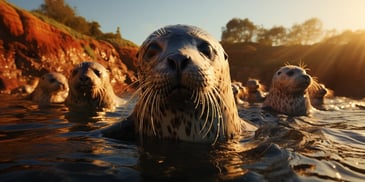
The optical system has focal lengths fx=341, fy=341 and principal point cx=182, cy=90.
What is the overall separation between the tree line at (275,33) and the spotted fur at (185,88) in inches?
1881

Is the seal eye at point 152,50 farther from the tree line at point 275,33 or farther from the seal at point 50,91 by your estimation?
the tree line at point 275,33

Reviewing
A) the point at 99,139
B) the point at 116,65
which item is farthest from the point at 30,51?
the point at 99,139

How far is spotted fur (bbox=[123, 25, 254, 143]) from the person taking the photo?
2.73 metres

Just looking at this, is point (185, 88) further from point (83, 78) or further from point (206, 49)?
point (83, 78)

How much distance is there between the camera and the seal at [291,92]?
7494 mm

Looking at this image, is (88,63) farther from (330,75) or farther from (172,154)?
(330,75)

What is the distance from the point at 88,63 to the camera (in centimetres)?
752

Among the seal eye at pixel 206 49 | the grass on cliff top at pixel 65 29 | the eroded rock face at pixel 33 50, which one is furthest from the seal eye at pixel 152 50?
the grass on cliff top at pixel 65 29

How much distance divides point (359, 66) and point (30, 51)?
1016 inches

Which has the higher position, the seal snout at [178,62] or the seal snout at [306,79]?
the seal snout at [306,79]

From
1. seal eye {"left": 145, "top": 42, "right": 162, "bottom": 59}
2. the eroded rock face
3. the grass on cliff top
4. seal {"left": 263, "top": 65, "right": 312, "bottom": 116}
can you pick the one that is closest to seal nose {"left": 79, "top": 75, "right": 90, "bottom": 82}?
seal eye {"left": 145, "top": 42, "right": 162, "bottom": 59}

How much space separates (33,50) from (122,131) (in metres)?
17.2

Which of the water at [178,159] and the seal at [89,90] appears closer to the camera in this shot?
the water at [178,159]

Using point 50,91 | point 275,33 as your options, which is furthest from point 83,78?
point 275,33
